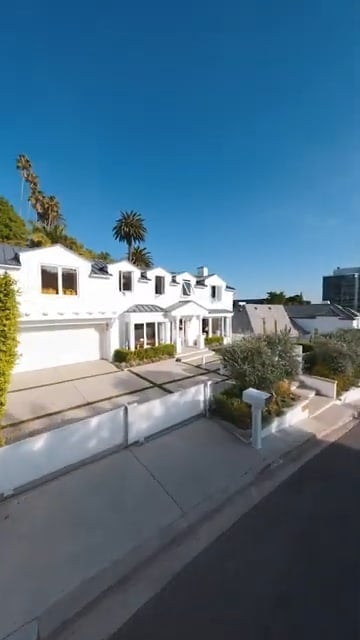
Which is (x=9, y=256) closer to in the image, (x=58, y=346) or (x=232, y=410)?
(x=58, y=346)

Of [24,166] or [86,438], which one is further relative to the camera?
[24,166]

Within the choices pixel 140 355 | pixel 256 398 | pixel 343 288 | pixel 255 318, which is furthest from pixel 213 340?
pixel 343 288

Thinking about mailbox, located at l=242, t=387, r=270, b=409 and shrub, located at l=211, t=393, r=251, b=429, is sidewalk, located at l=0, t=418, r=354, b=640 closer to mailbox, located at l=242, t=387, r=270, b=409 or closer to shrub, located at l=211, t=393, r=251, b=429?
shrub, located at l=211, t=393, r=251, b=429

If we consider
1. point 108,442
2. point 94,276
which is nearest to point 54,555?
point 108,442

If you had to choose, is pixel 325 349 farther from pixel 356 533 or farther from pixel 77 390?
pixel 77 390

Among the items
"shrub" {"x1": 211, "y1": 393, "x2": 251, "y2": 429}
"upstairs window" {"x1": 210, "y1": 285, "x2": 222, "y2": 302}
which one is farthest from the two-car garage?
"upstairs window" {"x1": 210, "y1": 285, "x2": 222, "y2": 302}

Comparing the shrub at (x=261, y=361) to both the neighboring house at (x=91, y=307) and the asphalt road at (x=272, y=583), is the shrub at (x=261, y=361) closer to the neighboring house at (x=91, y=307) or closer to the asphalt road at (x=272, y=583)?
the asphalt road at (x=272, y=583)

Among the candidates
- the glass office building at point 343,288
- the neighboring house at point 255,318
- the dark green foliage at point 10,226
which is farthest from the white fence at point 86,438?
the glass office building at point 343,288
